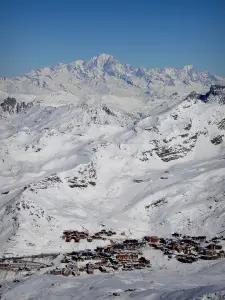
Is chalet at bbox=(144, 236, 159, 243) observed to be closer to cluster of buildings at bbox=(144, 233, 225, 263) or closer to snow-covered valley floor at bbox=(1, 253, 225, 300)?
cluster of buildings at bbox=(144, 233, 225, 263)

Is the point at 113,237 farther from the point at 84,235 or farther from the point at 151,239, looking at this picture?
the point at 151,239

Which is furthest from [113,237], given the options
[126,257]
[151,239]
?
[126,257]

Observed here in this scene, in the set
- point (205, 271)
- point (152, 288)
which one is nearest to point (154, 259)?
point (205, 271)

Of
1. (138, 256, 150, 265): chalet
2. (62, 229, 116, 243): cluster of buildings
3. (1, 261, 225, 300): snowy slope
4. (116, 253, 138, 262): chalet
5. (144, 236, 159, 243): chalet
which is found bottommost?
(1, 261, 225, 300): snowy slope

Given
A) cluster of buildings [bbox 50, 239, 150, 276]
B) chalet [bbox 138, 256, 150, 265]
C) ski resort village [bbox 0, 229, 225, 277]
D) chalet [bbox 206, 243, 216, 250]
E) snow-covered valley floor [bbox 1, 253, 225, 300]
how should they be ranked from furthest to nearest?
chalet [bbox 206, 243, 216, 250] < chalet [bbox 138, 256, 150, 265] < ski resort village [bbox 0, 229, 225, 277] < cluster of buildings [bbox 50, 239, 150, 276] < snow-covered valley floor [bbox 1, 253, 225, 300]

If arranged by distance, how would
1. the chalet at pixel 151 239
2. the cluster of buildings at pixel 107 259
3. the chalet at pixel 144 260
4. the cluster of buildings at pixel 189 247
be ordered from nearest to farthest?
the cluster of buildings at pixel 107 259 < the chalet at pixel 144 260 < the cluster of buildings at pixel 189 247 < the chalet at pixel 151 239

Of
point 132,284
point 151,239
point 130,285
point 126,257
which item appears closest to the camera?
point 130,285

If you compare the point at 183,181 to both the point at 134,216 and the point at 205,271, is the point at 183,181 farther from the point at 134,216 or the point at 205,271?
the point at 205,271

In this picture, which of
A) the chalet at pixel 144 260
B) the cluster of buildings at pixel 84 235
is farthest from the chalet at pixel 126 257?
the cluster of buildings at pixel 84 235

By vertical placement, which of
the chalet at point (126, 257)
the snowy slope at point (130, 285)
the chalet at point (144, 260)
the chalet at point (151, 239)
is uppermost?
the chalet at point (151, 239)

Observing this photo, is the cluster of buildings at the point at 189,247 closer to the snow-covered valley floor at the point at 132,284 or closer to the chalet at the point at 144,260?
the snow-covered valley floor at the point at 132,284

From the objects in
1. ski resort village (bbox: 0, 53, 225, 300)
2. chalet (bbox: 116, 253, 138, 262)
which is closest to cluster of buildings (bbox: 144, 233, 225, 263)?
ski resort village (bbox: 0, 53, 225, 300)
